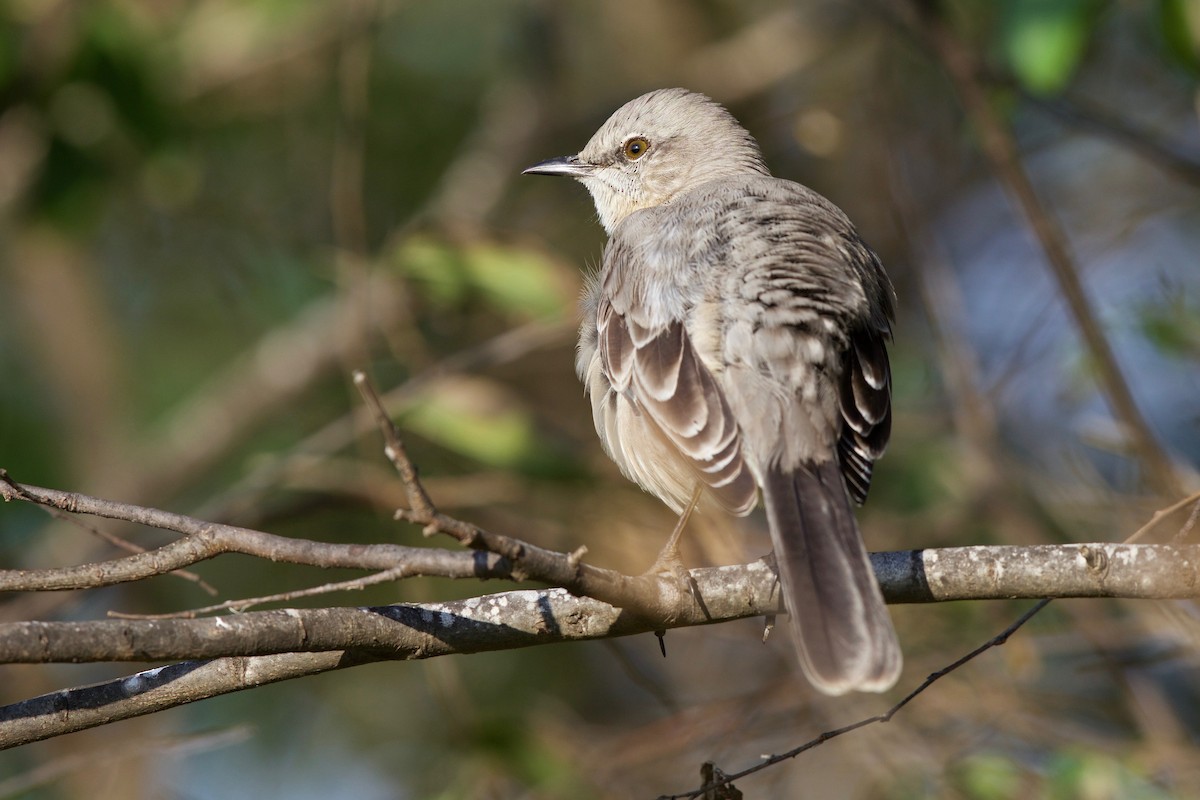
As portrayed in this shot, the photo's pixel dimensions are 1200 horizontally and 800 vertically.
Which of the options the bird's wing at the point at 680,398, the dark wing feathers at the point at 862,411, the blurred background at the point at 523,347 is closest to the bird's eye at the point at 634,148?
the blurred background at the point at 523,347

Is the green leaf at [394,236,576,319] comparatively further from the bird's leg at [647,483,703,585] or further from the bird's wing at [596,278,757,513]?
the bird's leg at [647,483,703,585]

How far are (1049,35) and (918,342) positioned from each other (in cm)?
481

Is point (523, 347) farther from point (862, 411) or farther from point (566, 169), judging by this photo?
point (862, 411)

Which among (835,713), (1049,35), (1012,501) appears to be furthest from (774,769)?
(1049,35)

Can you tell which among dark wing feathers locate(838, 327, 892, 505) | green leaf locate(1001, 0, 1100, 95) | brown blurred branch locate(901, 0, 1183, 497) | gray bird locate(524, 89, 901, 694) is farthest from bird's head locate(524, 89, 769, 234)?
dark wing feathers locate(838, 327, 892, 505)

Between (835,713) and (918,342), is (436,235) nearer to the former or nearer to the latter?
(835,713)

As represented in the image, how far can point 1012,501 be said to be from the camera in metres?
→ 7.36

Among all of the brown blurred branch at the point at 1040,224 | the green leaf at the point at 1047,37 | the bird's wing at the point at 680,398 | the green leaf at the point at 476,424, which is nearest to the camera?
the bird's wing at the point at 680,398

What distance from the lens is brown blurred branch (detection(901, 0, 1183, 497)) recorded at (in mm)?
5484

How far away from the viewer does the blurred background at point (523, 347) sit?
618 cm

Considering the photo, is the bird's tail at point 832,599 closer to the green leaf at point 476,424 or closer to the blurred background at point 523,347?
the blurred background at point 523,347

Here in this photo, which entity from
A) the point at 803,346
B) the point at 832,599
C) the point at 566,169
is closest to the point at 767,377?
the point at 803,346

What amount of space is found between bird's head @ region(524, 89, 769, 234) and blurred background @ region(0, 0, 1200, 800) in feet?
→ 1.58

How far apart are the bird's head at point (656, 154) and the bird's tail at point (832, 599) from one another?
259 cm
